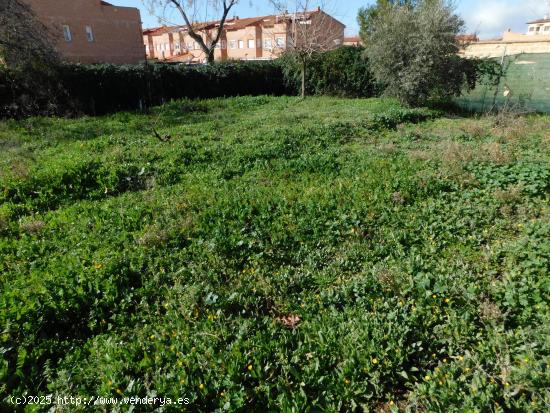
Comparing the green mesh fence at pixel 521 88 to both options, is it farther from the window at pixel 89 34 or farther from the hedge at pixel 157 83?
the window at pixel 89 34

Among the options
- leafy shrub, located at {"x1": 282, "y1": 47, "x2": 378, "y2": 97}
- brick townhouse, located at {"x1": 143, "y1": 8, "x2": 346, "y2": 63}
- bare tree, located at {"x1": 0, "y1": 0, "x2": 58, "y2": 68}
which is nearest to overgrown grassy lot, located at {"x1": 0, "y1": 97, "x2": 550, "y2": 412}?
bare tree, located at {"x1": 0, "y1": 0, "x2": 58, "y2": 68}


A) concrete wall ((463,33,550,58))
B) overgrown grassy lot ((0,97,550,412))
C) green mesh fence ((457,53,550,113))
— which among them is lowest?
overgrown grassy lot ((0,97,550,412))

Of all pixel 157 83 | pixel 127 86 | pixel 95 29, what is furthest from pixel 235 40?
pixel 127 86

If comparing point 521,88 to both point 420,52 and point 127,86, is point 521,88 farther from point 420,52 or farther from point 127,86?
point 127,86

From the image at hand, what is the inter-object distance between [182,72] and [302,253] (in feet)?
47.4

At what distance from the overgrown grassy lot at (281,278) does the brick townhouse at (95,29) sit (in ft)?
88.0

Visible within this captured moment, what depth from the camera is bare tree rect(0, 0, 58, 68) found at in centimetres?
1058

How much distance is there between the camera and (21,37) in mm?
10836

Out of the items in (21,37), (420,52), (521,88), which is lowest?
(521,88)

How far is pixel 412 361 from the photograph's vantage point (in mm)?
2729

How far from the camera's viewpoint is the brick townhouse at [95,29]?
28422mm

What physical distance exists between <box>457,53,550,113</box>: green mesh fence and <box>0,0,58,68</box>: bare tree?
14428 mm

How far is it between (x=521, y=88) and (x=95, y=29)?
31.7 m

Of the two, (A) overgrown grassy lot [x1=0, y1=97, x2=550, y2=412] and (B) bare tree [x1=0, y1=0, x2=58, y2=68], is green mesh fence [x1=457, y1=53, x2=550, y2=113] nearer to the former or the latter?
(A) overgrown grassy lot [x1=0, y1=97, x2=550, y2=412]
